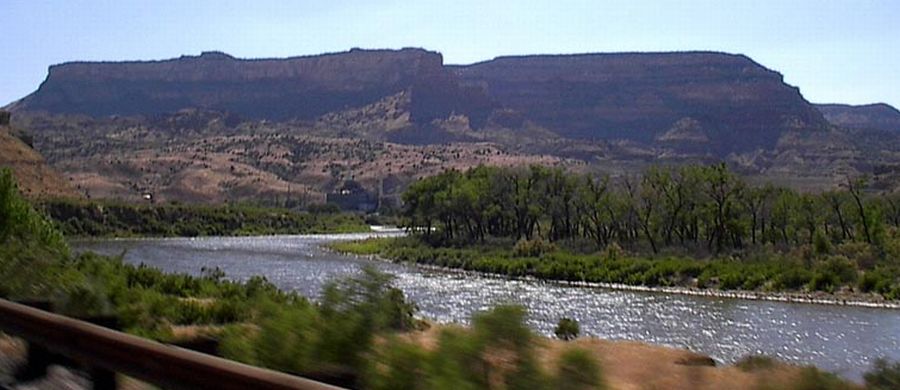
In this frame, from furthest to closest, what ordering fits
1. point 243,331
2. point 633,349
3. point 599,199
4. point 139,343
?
point 599,199 → point 633,349 → point 243,331 → point 139,343

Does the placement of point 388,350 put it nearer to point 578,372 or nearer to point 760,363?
point 578,372

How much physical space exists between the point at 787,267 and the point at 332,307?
49831 millimetres

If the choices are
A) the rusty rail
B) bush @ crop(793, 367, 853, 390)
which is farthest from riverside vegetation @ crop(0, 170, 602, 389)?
bush @ crop(793, 367, 853, 390)

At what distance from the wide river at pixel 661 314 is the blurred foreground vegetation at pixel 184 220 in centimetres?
2616

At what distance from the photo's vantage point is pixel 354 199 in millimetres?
143500

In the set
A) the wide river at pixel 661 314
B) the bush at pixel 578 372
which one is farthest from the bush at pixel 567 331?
the bush at pixel 578 372

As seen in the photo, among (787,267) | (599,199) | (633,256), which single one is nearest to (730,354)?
(787,267)

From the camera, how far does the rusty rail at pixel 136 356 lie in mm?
5379

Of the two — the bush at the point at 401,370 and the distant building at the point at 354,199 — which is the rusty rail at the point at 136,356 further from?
the distant building at the point at 354,199

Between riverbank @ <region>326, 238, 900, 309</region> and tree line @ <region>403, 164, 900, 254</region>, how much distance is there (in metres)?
4.94

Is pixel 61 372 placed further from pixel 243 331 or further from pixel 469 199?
pixel 469 199

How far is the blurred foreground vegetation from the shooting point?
85.1m

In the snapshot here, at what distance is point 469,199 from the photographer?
74125 millimetres

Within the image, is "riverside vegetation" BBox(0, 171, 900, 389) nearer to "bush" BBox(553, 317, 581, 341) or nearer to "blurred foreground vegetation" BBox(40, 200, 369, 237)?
"bush" BBox(553, 317, 581, 341)
